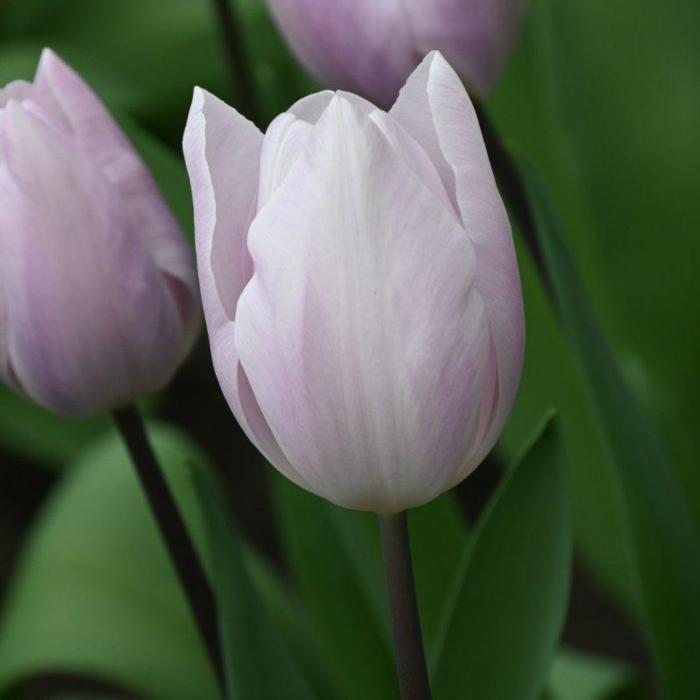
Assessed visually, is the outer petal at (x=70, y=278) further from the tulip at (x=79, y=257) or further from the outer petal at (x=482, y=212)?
the outer petal at (x=482, y=212)

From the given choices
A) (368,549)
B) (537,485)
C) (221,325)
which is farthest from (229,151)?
(368,549)

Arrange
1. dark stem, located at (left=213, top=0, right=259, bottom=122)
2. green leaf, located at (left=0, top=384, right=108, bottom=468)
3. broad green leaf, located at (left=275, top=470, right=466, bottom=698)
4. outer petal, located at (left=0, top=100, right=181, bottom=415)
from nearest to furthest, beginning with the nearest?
outer petal, located at (left=0, top=100, right=181, bottom=415), broad green leaf, located at (left=275, top=470, right=466, bottom=698), dark stem, located at (left=213, top=0, right=259, bottom=122), green leaf, located at (left=0, top=384, right=108, bottom=468)

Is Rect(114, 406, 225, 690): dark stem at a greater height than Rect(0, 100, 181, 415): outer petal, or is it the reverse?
Rect(0, 100, 181, 415): outer petal

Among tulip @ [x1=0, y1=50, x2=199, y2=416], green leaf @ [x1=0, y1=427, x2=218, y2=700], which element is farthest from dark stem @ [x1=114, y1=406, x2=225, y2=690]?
green leaf @ [x1=0, y1=427, x2=218, y2=700]

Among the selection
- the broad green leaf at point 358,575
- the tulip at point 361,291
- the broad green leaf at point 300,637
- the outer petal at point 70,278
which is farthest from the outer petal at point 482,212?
the broad green leaf at point 300,637

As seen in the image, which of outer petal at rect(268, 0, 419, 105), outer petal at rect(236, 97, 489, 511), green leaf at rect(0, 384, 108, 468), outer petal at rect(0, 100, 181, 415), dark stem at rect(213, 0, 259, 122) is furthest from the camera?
green leaf at rect(0, 384, 108, 468)

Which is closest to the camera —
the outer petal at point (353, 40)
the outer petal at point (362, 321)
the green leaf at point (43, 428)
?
the outer petal at point (362, 321)

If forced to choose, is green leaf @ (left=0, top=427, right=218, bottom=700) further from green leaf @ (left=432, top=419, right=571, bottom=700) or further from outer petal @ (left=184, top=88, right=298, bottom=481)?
outer petal @ (left=184, top=88, right=298, bottom=481)

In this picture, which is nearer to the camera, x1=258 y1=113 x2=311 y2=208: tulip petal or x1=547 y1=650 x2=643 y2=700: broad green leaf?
x1=258 y1=113 x2=311 y2=208: tulip petal
